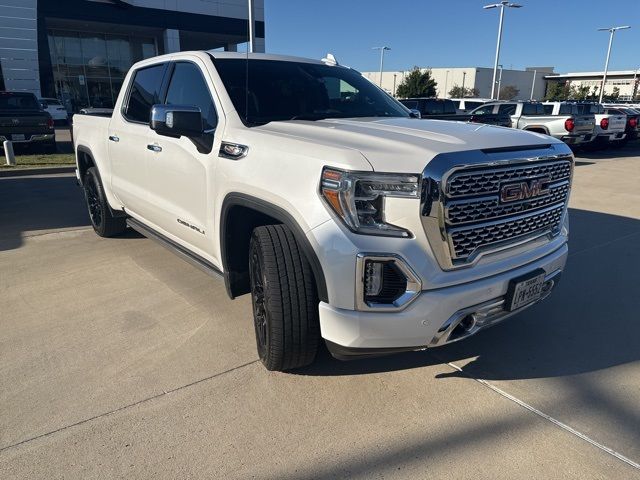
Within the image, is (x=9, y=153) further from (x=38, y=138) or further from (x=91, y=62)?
Answer: (x=91, y=62)

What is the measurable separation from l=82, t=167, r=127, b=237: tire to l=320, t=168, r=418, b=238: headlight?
3.92 metres

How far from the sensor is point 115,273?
4.71m

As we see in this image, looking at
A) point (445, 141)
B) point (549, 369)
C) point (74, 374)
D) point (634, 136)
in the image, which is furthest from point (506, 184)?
point (634, 136)

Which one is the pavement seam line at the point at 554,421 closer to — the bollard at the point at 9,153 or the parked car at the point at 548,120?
the bollard at the point at 9,153

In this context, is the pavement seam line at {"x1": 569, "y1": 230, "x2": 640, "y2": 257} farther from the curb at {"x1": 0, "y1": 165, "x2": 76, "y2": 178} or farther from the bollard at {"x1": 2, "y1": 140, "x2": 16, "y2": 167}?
the bollard at {"x1": 2, "y1": 140, "x2": 16, "y2": 167}

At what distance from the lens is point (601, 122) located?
17.0 metres

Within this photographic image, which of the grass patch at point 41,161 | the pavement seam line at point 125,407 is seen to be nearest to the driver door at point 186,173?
the pavement seam line at point 125,407

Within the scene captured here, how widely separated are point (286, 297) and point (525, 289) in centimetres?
131

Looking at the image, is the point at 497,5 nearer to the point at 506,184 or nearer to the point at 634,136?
the point at 634,136

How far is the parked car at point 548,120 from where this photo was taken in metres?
15.5

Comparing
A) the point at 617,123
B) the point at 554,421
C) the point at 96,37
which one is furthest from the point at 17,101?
the point at 96,37

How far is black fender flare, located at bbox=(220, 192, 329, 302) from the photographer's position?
2426mm

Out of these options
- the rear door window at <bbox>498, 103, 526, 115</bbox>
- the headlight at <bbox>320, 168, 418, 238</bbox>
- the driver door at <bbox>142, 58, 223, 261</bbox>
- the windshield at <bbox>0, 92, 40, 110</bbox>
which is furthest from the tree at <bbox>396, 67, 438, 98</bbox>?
the headlight at <bbox>320, 168, 418, 238</bbox>

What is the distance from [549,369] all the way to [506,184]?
1.31 metres
